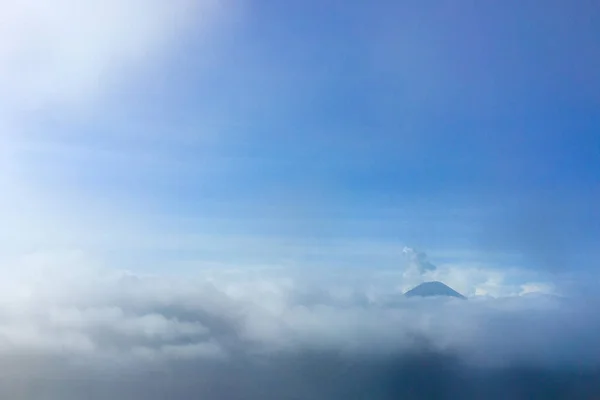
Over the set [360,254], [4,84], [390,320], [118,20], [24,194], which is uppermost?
[118,20]

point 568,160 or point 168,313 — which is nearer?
point 168,313

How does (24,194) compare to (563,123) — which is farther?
(563,123)

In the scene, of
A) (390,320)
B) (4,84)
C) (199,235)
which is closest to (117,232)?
(199,235)

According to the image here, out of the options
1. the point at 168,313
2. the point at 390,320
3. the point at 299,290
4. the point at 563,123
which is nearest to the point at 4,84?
the point at 168,313

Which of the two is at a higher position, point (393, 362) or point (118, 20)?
point (118, 20)

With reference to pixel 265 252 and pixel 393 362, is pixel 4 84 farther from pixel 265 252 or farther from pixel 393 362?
pixel 393 362

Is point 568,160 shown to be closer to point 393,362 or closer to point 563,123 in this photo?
point 563,123
